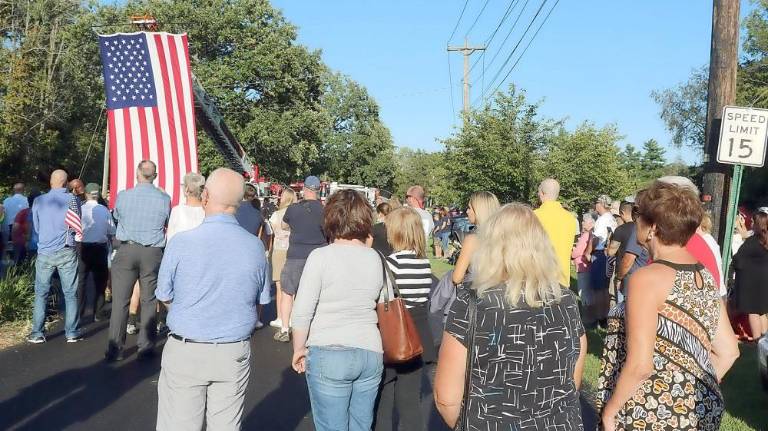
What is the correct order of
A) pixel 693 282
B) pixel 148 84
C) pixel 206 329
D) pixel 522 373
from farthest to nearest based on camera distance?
pixel 148 84, pixel 206 329, pixel 693 282, pixel 522 373

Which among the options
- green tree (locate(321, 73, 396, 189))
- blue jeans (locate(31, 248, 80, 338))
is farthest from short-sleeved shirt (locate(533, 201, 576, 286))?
green tree (locate(321, 73, 396, 189))

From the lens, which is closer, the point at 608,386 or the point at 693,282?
the point at 693,282

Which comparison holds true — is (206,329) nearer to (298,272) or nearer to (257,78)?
(298,272)

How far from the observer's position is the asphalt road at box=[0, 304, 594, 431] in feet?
19.0

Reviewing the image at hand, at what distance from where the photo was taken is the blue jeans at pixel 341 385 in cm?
383

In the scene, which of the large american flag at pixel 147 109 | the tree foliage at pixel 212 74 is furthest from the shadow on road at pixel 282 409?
the tree foliage at pixel 212 74

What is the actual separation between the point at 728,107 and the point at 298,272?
16.8ft

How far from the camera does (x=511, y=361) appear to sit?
285 cm

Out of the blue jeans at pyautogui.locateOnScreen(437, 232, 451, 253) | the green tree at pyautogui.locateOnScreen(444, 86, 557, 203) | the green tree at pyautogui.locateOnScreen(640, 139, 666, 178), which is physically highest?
the green tree at pyautogui.locateOnScreen(444, 86, 557, 203)

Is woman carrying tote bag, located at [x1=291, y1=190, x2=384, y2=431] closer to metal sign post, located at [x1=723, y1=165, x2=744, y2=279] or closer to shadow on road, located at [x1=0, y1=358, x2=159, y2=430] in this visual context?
shadow on road, located at [x1=0, y1=358, x2=159, y2=430]

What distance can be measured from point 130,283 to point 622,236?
5.65m

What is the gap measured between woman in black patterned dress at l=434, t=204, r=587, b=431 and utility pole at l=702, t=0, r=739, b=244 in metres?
6.06

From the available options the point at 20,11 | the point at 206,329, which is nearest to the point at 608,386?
the point at 206,329

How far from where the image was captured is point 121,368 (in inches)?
293
